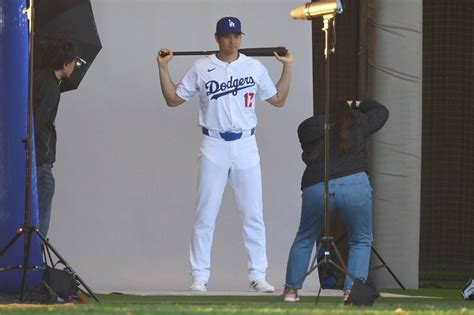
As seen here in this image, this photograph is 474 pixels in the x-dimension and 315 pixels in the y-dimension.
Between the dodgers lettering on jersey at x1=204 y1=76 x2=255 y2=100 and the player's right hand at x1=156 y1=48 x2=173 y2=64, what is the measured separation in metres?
0.36

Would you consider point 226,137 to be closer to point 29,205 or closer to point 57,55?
point 57,55

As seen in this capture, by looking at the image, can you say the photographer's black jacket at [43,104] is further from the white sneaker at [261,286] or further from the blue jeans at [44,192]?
the white sneaker at [261,286]

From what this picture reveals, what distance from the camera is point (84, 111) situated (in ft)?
35.2

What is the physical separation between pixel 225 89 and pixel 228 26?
0.48m

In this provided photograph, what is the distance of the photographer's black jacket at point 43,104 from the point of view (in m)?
8.71

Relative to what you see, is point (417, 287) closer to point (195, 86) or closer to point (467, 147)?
point (467, 147)

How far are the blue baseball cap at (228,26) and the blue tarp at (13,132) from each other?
6.08ft

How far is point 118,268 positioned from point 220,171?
1.44m

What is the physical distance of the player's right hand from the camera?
995 centimetres

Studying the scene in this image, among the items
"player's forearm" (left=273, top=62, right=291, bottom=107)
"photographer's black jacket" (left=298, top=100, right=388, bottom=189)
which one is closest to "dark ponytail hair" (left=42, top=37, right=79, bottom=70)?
A: "photographer's black jacket" (left=298, top=100, right=388, bottom=189)

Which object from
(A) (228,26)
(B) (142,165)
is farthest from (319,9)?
(B) (142,165)

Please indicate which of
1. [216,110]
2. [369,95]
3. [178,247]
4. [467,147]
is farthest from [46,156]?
[467,147]

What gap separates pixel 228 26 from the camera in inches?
385

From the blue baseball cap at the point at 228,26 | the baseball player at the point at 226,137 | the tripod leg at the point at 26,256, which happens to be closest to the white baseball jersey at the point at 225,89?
the baseball player at the point at 226,137
